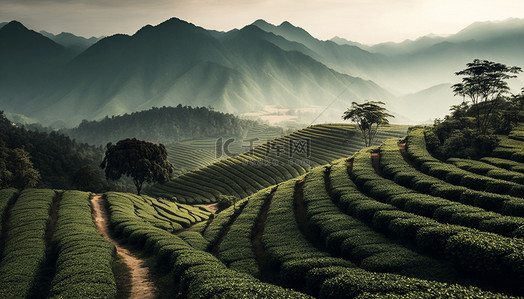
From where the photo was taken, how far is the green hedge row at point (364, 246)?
64.3ft

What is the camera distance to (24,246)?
28.5m

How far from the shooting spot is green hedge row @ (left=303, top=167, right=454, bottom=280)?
1961 centimetres

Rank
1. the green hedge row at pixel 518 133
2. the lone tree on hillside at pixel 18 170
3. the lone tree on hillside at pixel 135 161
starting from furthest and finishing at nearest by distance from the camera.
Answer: the lone tree on hillside at pixel 18 170
the lone tree on hillside at pixel 135 161
the green hedge row at pixel 518 133

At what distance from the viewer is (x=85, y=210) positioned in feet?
142

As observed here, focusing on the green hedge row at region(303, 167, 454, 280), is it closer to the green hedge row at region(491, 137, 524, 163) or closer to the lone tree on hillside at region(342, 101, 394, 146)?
the green hedge row at region(491, 137, 524, 163)

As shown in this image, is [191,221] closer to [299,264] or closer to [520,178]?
[299,264]

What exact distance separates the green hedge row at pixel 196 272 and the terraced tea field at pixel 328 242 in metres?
0.09

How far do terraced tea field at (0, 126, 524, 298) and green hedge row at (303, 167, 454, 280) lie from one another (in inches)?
3.6

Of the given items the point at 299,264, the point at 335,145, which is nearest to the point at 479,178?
the point at 299,264

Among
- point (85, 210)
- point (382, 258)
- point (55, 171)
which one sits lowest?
point (55, 171)

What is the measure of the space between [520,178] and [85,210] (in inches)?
1895

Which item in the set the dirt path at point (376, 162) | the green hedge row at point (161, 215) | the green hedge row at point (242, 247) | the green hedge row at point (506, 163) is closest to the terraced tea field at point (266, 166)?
the green hedge row at point (161, 215)

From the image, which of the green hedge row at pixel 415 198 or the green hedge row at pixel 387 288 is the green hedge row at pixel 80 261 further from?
the green hedge row at pixel 415 198

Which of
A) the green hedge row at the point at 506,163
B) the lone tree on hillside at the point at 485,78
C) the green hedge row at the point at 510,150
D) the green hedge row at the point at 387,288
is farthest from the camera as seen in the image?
the lone tree on hillside at the point at 485,78
